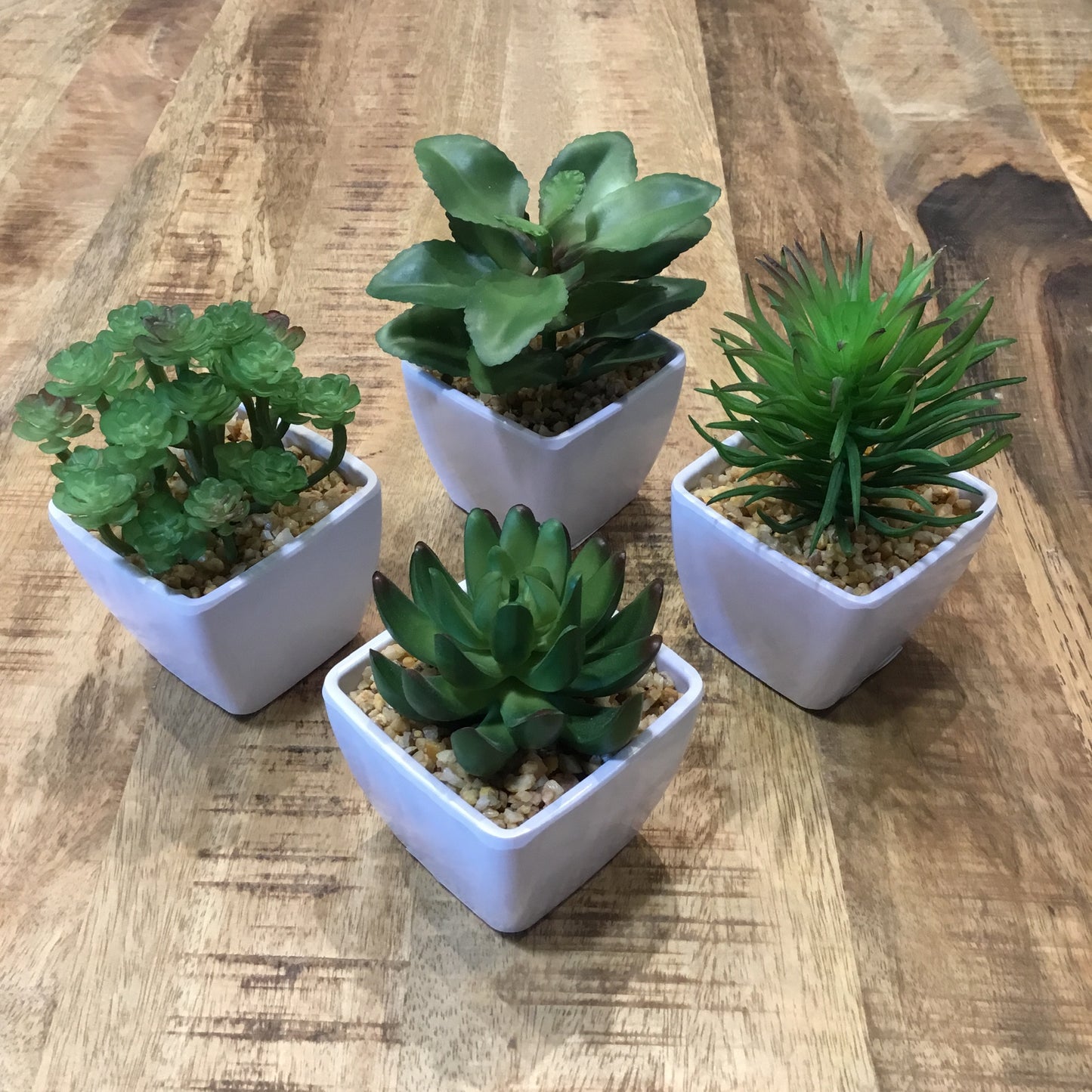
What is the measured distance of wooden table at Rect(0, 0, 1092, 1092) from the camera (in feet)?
2.09

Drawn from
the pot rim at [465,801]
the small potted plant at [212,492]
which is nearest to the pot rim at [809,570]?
the pot rim at [465,801]

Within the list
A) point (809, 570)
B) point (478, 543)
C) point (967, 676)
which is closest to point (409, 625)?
point (478, 543)

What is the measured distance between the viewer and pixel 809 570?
71cm

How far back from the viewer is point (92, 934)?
673 millimetres

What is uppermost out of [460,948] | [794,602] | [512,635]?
[512,635]

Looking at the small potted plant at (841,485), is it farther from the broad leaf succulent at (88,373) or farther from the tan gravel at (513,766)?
the broad leaf succulent at (88,373)

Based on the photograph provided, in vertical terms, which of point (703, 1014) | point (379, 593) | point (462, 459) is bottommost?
point (703, 1014)

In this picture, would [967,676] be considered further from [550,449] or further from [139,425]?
[139,425]

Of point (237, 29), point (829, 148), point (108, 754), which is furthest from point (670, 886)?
point (237, 29)

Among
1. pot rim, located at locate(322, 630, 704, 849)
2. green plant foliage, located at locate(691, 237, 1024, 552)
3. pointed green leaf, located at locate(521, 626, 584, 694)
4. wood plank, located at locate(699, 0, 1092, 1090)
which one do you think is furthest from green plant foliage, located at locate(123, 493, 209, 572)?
wood plank, located at locate(699, 0, 1092, 1090)

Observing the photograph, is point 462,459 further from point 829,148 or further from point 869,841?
point 829,148

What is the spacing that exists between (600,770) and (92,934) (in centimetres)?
34

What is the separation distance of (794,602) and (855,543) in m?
0.06

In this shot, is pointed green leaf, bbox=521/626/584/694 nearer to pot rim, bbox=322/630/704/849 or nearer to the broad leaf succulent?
pot rim, bbox=322/630/704/849
